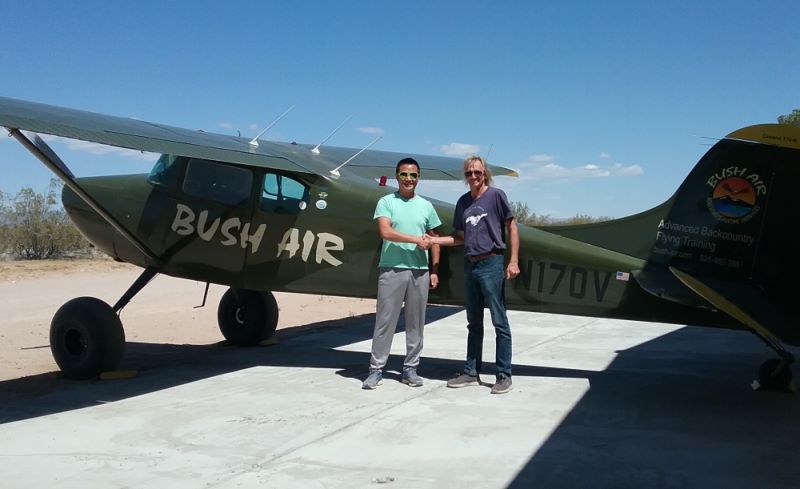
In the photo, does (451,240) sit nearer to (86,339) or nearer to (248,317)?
(86,339)

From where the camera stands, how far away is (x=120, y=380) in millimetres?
7164

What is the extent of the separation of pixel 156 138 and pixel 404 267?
8.50 ft

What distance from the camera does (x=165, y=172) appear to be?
8.07 metres

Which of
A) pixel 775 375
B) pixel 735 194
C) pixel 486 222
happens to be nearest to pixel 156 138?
pixel 486 222

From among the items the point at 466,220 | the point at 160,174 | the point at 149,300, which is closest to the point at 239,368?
the point at 160,174

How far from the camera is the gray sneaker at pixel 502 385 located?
6395 millimetres

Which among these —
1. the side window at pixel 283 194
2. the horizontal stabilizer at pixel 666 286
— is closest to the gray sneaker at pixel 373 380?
the side window at pixel 283 194

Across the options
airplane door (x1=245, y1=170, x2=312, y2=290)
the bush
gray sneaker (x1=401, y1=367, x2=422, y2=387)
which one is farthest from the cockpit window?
the bush

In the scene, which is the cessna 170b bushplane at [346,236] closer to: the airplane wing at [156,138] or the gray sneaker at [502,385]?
the airplane wing at [156,138]

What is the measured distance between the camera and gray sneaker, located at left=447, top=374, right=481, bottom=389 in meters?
6.66

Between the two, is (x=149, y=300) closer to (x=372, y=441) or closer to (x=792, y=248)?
(x=372, y=441)

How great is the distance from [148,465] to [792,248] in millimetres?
5194

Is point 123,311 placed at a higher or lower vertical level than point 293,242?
lower

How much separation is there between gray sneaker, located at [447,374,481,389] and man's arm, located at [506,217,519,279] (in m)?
1.12
